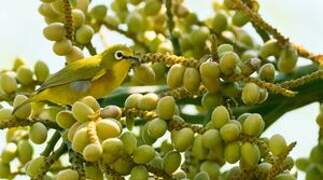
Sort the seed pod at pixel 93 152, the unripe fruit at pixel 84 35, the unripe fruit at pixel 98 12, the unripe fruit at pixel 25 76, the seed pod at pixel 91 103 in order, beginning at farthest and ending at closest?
1. the unripe fruit at pixel 98 12
2. the unripe fruit at pixel 25 76
3. the unripe fruit at pixel 84 35
4. the seed pod at pixel 91 103
5. the seed pod at pixel 93 152

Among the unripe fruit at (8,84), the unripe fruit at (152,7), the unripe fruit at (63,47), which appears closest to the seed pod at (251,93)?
the unripe fruit at (63,47)

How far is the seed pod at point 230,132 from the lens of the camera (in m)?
1.40

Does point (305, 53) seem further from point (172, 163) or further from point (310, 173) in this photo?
point (172, 163)

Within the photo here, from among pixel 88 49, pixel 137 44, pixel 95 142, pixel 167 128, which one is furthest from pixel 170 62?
pixel 137 44

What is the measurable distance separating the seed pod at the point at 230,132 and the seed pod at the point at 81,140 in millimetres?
209

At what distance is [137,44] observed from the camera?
2.14 metres

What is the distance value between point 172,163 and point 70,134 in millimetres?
165

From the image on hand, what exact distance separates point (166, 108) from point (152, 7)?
2.16ft

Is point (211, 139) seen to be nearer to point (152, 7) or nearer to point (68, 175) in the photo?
point (68, 175)

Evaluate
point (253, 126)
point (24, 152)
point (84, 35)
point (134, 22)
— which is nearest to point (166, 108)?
point (253, 126)

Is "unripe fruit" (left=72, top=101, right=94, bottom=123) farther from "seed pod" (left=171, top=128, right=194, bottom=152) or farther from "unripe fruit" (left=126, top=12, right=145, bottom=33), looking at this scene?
"unripe fruit" (left=126, top=12, right=145, bottom=33)

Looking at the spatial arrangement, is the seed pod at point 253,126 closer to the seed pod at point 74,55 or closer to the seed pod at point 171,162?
the seed pod at point 171,162

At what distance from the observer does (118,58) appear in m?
1.62

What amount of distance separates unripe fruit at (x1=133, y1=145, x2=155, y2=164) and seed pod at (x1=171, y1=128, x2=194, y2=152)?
0.14ft
